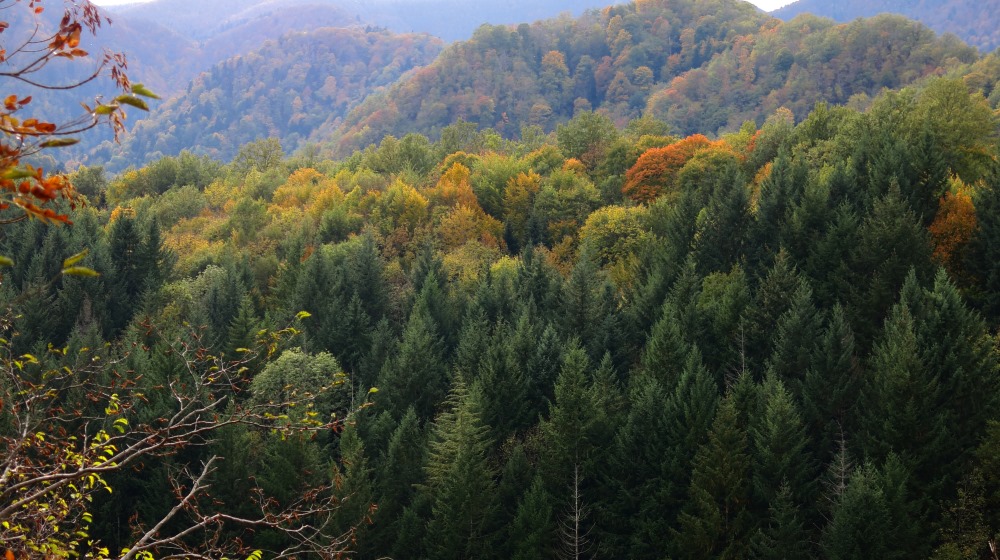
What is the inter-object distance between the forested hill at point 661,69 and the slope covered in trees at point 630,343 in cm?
6861

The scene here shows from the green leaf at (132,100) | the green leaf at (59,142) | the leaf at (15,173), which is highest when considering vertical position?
the green leaf at (132,100)

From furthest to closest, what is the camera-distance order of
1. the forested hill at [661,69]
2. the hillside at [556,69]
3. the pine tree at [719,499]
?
the hillside at [556,69] → the forested hill at [661,69] → the pine tree at [719,499]

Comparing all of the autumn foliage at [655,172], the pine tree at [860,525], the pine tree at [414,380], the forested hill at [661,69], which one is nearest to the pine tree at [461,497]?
the pine tree at [414,380]

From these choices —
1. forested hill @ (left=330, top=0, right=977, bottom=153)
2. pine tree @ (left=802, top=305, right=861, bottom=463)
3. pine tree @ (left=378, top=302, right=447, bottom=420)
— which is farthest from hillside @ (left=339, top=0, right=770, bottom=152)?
pine tree @ (left=802, top=305, right=861, bottom=463)

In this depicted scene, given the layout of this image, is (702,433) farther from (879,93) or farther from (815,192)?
(879,93)

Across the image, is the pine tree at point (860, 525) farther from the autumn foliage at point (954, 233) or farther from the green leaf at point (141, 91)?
the green leaf at point (141, 91)

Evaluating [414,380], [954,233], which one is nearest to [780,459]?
[954,233]

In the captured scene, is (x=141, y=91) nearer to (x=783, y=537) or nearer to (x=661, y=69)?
(x=783, y=537)

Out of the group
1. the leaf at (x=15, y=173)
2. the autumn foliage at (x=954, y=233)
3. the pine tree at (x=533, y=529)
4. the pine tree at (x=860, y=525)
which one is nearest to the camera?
the leaf at (x=15, y=173)

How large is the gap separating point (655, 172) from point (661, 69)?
107461 mm

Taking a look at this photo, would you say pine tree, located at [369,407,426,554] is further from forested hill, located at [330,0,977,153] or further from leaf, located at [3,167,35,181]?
forested hill, located at [330,0,977,153]

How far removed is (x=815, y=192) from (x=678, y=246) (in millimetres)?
9794

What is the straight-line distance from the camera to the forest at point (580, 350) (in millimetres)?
31719

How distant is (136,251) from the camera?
6431 centimetres
